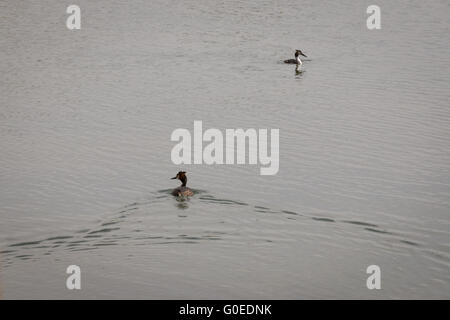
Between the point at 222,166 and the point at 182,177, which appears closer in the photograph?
the point at 182,177

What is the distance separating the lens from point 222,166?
2200cm

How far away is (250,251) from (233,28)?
2234 centimetres

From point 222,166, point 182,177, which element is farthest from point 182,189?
point 222,166

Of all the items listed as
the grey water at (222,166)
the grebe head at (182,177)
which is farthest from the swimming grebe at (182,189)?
the grey water at (222,166)

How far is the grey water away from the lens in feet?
52.5

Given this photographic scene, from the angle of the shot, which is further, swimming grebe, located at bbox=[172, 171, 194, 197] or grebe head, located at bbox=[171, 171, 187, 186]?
grebe head, located at bbox=[171, 171, 187, 186]

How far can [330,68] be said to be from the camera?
32.0 metres

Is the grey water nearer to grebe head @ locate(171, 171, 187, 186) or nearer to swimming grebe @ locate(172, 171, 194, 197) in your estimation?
swimming grebe @ locate(172, 171, 194, 197)

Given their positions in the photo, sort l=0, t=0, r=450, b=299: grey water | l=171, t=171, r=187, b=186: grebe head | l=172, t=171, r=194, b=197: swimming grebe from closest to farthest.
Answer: l=0, t=0, r=450, b=299: grey water → l=172, t=171, r=194, b=197: swimming grebe → l=171, t=171, r=187, b=186: grebe head

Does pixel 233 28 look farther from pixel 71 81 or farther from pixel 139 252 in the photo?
pixel 139 252

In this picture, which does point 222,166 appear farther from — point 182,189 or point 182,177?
point 182,189

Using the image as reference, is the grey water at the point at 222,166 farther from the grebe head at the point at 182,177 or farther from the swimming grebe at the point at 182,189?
the grebe head at the point at 182,177

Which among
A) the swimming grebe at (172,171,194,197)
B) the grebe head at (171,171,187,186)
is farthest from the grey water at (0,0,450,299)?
the grebe head at (171,171,187,186)

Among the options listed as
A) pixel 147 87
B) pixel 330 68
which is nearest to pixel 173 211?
pixel 147 87
